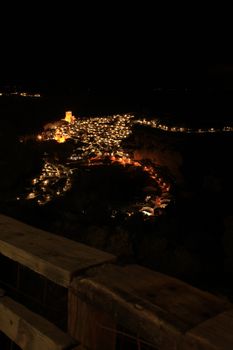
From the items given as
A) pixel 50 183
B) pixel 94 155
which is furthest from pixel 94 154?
pixel 50 183

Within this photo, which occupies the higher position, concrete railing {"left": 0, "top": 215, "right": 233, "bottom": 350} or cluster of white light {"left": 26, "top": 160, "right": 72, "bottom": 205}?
concrete railing {"left": 0, "top": 215, "right": 233, "bottom": 350}

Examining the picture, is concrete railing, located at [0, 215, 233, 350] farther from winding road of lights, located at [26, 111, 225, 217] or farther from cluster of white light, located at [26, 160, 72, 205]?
cluster of white light, located at [26, 160, 72, 205]

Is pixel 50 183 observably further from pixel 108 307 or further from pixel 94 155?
pixel 108 307

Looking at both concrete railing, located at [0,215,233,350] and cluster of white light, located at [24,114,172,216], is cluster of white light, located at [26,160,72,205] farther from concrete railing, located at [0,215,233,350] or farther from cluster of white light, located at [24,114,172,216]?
concrete railing, located at [0,215,233,350]

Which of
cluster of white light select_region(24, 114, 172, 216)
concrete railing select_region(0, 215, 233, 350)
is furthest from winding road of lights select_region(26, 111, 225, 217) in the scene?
concrete railing select_region(0, 215, 233, 350)

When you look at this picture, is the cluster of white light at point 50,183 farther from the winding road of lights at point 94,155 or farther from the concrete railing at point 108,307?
the concrete railing at point 108,307

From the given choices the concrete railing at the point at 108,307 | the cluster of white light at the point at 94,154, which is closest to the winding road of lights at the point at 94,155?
the cluster of white light at the point at 94,154

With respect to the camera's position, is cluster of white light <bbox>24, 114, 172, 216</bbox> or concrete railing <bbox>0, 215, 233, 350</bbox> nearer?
concrete railing <bbox>0, 215, 233, 350</bbox>

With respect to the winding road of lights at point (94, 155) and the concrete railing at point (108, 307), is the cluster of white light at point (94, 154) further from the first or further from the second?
the concrete railing at point (108, 307)

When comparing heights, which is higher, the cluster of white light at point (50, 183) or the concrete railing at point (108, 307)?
the concrete railing at point (108, 307)

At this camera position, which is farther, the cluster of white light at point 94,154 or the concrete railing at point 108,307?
the cluster of white light at point 94,154

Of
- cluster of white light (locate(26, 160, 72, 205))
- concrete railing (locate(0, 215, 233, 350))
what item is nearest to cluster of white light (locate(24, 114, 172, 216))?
cluster of white light (locate(26, 160, 72, 205))
